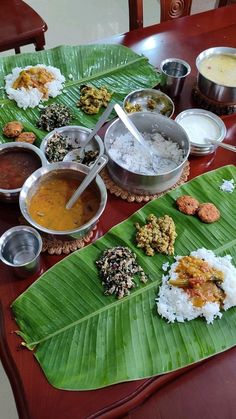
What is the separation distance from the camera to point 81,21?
4.82m

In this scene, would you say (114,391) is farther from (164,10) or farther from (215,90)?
(164,10)

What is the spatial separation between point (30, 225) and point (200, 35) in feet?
5.97

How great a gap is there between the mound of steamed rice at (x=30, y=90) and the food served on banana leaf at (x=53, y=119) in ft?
0.39

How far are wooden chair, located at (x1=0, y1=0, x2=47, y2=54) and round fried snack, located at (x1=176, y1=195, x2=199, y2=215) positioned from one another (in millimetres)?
2026

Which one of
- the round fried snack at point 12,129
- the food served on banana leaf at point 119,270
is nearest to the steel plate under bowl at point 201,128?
the food served on banana leaf at point 119,270

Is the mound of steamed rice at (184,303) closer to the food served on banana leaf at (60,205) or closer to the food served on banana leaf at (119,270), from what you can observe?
the food served on banana leaf at (119,270)

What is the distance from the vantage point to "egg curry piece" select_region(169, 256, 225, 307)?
155 cm

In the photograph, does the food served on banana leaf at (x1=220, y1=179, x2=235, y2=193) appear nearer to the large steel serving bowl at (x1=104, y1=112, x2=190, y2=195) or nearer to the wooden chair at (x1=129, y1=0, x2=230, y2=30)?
the large steel serving bowl at (x1=104, y1=112, x2=190, y2=195)

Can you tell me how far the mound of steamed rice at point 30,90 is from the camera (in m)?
2.21

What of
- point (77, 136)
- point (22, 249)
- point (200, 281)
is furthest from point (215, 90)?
point (22, 249)

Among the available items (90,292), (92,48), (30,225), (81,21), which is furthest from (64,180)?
(81,21)

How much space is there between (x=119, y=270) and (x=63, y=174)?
1.67 ft

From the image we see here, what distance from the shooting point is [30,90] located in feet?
7.38

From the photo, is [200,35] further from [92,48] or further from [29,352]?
[29,352]
